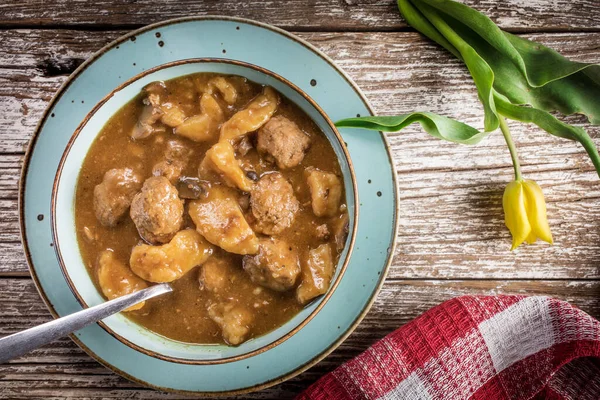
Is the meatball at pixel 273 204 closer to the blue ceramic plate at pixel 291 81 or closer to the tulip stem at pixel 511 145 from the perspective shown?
the blue ceramic plate at pixel 291 81

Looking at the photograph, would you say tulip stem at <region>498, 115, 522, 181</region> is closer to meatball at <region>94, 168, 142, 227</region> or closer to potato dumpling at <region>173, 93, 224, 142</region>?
potato dumpling at <region>173, 93, 224, 142</region>

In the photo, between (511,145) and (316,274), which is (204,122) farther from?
(511,145)

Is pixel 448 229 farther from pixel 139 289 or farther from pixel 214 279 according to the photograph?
pixel 139 289

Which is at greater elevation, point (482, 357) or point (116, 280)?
point (116, 280)

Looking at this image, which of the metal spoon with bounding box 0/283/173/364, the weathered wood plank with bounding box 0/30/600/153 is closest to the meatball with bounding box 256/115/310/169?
the weathered wood plank with bounding box 0/30/600/153

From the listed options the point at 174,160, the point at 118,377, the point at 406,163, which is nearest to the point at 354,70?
the point at 406,163

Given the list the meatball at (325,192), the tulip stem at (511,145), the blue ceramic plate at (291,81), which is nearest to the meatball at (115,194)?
the blue ceramic plate at (291,81)

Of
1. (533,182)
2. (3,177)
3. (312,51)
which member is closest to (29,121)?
(3,177)
